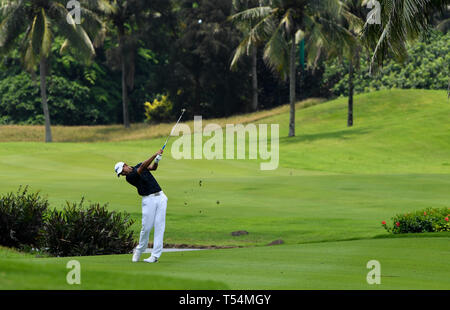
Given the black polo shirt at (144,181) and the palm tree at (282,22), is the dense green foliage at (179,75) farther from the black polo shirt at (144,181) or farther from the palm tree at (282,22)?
the black polo shirt at (144,181)

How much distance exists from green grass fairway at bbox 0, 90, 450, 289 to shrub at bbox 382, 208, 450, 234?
48.6 inches

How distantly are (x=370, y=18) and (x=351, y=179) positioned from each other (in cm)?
1496

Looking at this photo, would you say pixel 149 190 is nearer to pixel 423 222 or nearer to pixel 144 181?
pixel 144 181

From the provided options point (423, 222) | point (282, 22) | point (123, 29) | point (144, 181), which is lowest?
point (423, 222)

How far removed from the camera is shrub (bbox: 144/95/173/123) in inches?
3356

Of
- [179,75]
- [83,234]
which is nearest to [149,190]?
[83,234]

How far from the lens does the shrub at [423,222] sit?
70.7 feet

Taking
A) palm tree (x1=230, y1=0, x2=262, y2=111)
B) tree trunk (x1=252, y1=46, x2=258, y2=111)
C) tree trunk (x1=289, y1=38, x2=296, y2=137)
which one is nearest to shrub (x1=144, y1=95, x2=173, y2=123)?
tree trunk (x1=252, y1=46, x2=258, y2=111)

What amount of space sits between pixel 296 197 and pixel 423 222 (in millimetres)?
11280

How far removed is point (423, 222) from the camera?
21.7 meters

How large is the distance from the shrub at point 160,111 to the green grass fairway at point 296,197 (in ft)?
42.9

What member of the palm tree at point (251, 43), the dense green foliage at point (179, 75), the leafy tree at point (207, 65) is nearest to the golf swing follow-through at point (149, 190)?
the palm tree at point (251, 43)

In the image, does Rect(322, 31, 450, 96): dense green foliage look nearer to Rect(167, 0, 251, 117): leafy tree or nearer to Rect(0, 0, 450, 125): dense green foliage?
Rect(0, 0, 450, 125): dense green foliage
